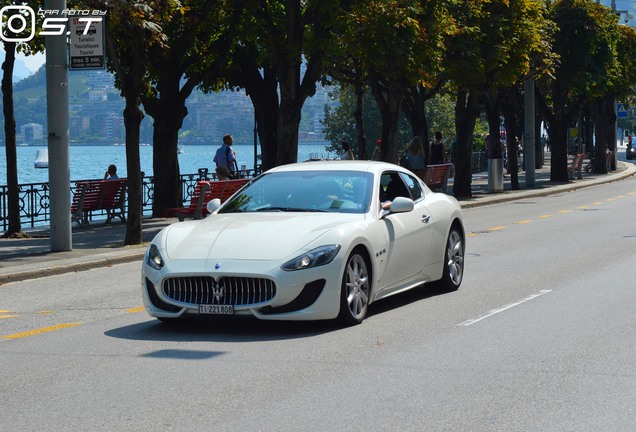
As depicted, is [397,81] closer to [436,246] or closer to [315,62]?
[315,62]

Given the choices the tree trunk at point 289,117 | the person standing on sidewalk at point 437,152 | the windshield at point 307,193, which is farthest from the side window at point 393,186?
the person standing on sidewalk at point 437,152

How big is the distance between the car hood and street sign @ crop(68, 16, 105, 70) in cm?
790

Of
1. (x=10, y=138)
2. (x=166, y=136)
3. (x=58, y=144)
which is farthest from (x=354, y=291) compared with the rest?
(x=166, y=136)

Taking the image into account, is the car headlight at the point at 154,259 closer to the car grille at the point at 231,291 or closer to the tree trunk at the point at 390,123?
the car grille at the point at 231,291

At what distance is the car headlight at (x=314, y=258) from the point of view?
10.4 m

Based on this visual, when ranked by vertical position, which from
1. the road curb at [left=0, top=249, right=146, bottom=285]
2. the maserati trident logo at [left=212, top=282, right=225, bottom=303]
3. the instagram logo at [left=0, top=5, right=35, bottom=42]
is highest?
the instagram logo at [left=0, top=5, right=35, bottom=42]

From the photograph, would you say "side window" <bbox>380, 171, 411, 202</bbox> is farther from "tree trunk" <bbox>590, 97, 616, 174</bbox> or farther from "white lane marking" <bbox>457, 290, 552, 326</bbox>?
"tree trunk" <bbox>590, 97, 616, 174</bbox>

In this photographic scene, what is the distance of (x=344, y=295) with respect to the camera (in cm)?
1070

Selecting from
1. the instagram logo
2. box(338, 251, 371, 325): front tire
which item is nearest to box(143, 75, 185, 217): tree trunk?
the instagram logo

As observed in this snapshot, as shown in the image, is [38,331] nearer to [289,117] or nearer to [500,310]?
[500,310]

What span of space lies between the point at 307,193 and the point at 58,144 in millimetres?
8527

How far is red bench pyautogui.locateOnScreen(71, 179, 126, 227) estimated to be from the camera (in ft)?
88.7

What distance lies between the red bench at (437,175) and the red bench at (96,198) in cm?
956

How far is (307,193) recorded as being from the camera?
1194 centimetres
